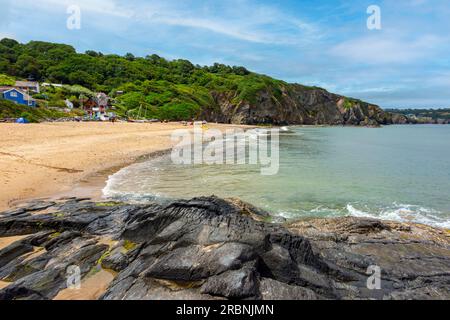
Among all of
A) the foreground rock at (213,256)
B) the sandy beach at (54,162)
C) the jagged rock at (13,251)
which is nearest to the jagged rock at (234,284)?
the foreground rock at (213,256)

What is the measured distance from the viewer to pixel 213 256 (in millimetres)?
5070

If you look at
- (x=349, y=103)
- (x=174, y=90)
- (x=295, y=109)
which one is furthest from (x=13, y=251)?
(x=349, y=103)

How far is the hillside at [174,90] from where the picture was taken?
76.4 meters

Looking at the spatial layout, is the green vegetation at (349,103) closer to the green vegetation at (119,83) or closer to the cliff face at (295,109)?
the cliff face at (295,109)

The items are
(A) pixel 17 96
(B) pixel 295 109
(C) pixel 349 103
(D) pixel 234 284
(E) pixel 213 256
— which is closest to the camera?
(D) pixel 234 284

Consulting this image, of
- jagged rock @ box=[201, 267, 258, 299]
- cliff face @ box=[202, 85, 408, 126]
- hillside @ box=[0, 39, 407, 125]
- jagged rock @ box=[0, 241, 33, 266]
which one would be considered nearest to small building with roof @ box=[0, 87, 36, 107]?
hillside @ box=[0, 39, 407, 125]

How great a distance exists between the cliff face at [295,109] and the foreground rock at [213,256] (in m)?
78.9

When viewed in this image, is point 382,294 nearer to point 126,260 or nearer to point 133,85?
point 126,260

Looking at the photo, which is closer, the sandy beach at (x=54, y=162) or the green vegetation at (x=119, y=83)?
the sandy beach at (x=54, y=162)

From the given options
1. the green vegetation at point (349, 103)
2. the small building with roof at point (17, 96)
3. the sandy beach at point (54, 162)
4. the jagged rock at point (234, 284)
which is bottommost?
the jagged rock at point (234, 284)

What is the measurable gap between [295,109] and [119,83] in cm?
7070

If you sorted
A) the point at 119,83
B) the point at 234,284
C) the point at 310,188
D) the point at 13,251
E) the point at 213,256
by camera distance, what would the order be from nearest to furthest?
1. the point at 234,284
2. the point at 213,256
3. the point at 13,251
4. the point at 310,188
5. the point at 119,83

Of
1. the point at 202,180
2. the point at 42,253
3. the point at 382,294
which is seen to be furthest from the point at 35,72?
the point at 382,294

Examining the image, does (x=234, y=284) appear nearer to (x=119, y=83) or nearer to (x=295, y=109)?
(x=119, y=83)
